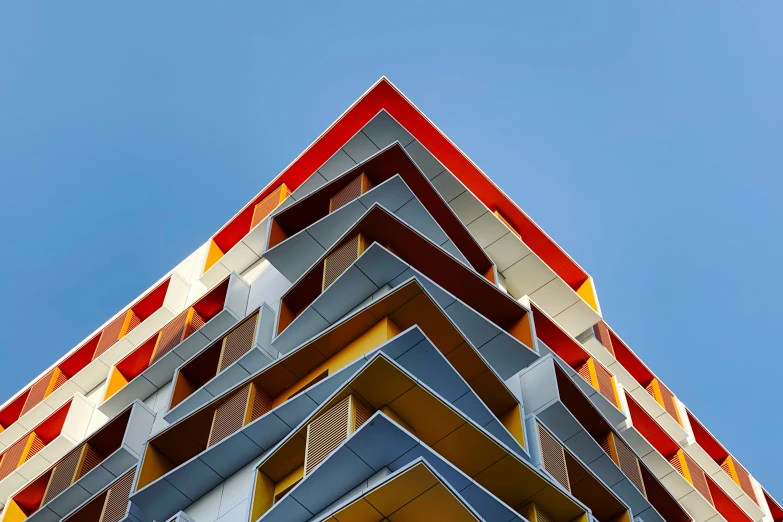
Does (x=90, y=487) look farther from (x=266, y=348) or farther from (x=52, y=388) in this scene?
(x=52, y=388)

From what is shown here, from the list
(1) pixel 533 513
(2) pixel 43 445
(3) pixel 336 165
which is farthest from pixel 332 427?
(2) pixel 43 445

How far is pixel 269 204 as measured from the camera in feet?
114

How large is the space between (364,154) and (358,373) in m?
16.1

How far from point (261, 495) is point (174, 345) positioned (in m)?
14.3

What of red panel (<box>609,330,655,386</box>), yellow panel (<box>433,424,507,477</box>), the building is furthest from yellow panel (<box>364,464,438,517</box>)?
red panel (<box>609,330,655,386</box>)

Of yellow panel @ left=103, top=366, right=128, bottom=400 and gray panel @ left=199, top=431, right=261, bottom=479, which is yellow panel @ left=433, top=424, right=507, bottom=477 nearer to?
gray panel @ left=199, top=431, right=261, bottom=479

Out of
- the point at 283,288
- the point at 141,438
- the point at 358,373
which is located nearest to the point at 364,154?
the point at 283,288

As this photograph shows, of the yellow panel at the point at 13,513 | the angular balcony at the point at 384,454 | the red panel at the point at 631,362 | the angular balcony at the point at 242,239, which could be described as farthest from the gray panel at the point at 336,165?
the angular balcony at the point at 384,454

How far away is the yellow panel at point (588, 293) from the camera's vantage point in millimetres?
35125

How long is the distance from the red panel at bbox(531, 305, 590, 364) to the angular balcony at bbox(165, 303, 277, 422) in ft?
30.8

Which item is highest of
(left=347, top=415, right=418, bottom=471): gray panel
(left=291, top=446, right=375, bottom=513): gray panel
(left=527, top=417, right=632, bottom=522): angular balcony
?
(left=527, top=417, right=632, bottom=522): angular balcony

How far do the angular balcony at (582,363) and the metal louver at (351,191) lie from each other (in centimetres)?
739

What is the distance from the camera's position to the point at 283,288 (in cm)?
2956

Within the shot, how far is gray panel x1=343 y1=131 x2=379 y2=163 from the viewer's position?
3216 cm
